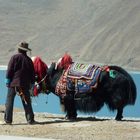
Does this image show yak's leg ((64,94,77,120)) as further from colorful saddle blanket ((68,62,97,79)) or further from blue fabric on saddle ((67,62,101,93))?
colorful saddle blanket ((68,62,97,79))

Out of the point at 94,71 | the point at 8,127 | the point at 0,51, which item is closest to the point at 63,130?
the point at 8,127

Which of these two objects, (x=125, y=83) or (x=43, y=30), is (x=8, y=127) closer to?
(x=125, y=83)

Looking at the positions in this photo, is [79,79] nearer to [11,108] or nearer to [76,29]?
[11,108]

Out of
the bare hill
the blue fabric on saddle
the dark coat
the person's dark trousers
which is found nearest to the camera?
the dark coat

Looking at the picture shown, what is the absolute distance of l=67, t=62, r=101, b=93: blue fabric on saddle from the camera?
11523mm

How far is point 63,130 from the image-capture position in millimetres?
9859

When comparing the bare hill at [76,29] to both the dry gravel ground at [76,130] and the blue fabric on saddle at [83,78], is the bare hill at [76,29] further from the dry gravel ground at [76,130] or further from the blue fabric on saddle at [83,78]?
the dry gravel ground at [76,130]

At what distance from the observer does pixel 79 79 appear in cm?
1159

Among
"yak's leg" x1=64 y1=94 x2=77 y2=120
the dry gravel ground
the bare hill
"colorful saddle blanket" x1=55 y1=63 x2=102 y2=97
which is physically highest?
A: the bare hill

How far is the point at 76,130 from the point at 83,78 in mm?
1925

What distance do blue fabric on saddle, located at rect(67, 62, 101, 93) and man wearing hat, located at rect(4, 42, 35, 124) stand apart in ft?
3.06

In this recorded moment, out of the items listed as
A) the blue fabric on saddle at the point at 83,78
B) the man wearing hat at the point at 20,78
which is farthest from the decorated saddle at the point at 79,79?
the man wearing hat at the point at 20,78

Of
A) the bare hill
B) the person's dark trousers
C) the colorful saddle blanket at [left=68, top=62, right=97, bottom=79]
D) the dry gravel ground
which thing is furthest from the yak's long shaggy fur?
the bare hill

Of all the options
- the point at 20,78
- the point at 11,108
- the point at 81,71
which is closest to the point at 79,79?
the point at 81,71
